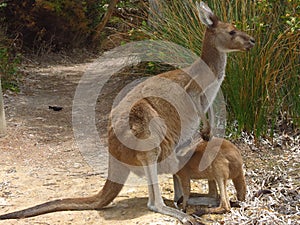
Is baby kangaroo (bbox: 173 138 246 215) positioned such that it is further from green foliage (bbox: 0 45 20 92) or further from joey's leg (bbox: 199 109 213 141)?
green foliage (bbox: 0 45 20 92)

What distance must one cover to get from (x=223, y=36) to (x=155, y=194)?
1.36m

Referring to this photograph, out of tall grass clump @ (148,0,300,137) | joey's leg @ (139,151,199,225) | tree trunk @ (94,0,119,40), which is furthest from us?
tree trunk @ (94,0,119,40)

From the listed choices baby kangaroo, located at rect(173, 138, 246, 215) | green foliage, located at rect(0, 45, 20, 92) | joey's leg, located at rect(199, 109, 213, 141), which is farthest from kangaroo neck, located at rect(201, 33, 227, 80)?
green foliage, located at rect(0, 45, 20, 92)

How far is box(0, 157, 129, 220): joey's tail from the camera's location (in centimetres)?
397

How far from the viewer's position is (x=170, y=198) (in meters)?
4.39

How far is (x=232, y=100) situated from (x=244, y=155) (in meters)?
0.65

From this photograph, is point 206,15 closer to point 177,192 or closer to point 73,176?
point 177,192

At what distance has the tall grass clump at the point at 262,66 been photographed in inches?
218

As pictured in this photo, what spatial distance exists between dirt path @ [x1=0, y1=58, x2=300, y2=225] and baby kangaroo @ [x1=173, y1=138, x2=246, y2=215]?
0.12m

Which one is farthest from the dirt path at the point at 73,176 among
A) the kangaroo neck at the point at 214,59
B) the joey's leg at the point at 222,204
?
the kangaroo neck at the point at 214,59

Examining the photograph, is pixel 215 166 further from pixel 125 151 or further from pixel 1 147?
pixel 1 147

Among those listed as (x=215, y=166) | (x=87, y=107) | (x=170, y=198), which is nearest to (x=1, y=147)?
(x=87, y=107)

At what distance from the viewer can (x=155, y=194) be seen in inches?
152

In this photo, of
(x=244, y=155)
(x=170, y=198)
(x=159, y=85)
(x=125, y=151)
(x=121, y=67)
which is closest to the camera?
(x=125, y=151)
